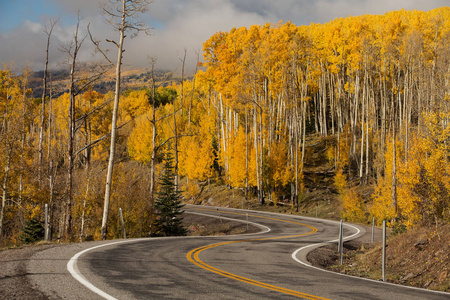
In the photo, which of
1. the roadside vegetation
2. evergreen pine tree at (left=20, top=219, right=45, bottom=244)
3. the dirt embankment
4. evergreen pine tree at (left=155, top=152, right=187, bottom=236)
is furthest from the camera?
evergreen pine tree at (left=155, top=152, right=187, bottom=236)

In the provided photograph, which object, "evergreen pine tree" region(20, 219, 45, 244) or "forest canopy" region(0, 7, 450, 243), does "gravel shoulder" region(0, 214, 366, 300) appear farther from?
"evergreen pine tree" region(20, 219, 45, 244)

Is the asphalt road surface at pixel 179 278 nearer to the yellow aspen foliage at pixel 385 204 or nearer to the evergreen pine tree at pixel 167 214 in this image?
the evergreen pine tree at pixel 167 214

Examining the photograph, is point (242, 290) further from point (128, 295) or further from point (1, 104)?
point (1, 104)

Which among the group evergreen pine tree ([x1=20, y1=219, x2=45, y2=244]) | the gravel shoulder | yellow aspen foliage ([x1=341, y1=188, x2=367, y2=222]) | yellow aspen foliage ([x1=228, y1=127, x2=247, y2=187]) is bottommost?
evergreen pine tree ([x1=20, y1=219, x2=45, y2=244])

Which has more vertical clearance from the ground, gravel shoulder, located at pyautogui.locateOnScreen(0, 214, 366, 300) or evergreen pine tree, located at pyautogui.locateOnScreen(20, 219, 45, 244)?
gravel shoulder, located at pyautogui.locateOnScreen(0, 214, 366, 300)

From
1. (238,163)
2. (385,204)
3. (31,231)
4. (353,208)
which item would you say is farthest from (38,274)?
(238,163)

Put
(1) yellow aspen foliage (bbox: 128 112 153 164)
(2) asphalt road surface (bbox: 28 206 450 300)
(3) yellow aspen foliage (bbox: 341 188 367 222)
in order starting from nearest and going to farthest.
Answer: (2) asphalt road surface (bbox: 28 206 450 300) < (3) yellow aspen foliage (bbox: 341 188 367 222) < (1) yellow aspen foliage (bbox: 128 112 153 164)

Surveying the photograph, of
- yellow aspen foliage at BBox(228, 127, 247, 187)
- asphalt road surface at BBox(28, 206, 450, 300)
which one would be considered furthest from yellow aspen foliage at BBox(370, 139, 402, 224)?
asphalt road surface at BBox(28, 206, 450, 300)

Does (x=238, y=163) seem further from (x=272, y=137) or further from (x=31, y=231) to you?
(x=31, y=231)

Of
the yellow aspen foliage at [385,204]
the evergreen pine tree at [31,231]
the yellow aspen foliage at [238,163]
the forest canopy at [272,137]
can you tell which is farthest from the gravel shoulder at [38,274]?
the yellow aspen foliage at [238,163]

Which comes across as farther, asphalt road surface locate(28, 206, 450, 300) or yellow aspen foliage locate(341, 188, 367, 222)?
yellow aspen foliage locate(341, 188, 367, 222)

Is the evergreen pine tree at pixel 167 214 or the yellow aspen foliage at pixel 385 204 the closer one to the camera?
the evergreen pine tree at pixel 167 214

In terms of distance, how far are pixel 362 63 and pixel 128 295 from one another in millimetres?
40266

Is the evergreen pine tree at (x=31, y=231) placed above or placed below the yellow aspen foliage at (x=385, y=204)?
below
